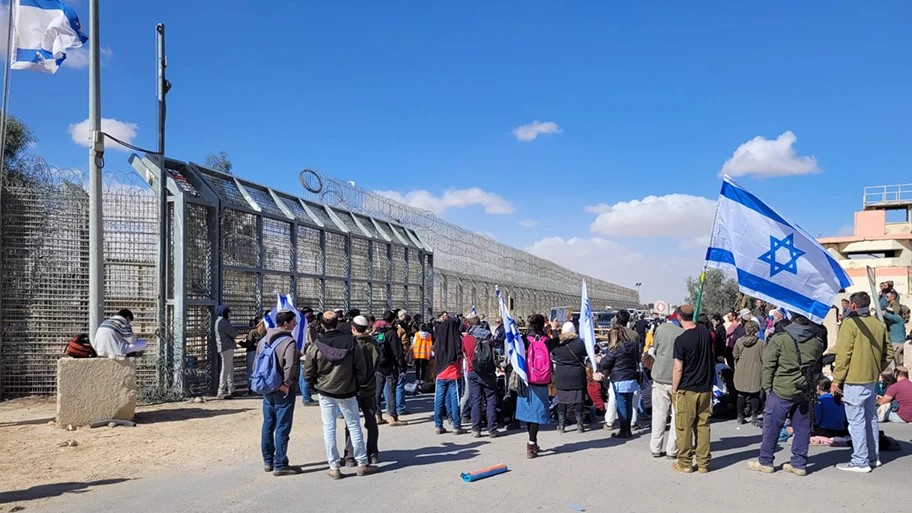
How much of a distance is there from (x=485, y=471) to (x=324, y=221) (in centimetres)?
1117

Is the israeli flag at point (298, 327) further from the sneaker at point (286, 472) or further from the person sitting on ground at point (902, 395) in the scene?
the person sitting on ground at point (902, 395)

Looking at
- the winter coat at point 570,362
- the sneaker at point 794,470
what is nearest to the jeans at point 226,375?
the winter coat at point 570,362

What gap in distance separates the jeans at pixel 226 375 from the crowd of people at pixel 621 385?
2237mm

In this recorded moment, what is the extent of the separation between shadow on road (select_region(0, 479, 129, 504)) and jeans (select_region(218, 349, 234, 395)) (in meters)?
5.25

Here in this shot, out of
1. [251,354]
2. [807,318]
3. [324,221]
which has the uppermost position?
[324,221]

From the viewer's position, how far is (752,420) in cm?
1012

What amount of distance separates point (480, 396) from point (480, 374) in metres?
0.34

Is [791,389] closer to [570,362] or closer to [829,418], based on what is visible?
[829,418]

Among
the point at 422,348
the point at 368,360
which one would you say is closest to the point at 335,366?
the point at 368,360

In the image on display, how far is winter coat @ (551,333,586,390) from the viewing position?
29.1ft

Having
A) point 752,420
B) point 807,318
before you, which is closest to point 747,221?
point 807,318

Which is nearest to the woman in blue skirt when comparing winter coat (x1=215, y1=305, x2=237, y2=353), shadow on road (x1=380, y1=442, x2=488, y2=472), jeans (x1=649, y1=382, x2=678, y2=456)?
shadow on road (x1=380, y1=442, x2=488, y2=472)

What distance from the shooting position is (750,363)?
9.26m

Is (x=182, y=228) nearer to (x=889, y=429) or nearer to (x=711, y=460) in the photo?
(x=711, y=460)
